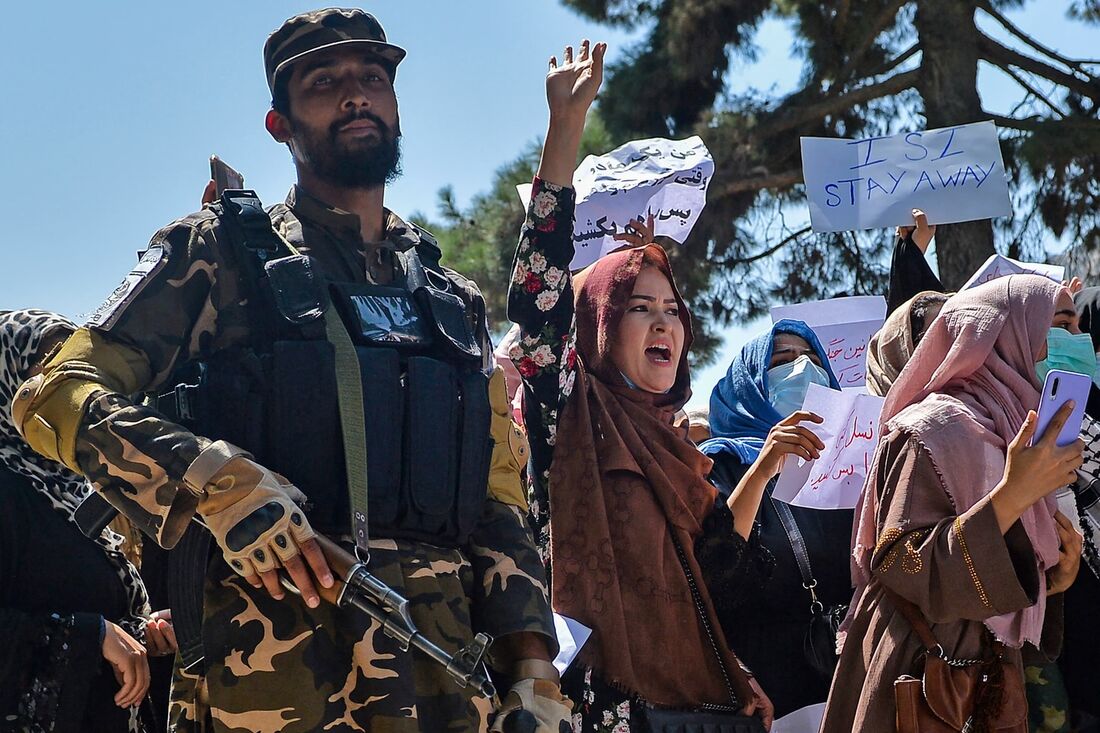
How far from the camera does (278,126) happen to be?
3381 millimetres

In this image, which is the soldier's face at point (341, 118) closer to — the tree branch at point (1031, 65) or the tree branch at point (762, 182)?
the tree branch at point (762, 182)

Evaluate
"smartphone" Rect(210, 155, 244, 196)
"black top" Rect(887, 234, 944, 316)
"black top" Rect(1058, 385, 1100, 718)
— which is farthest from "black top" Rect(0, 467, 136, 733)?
"black top" Rect(887, 234, 944, 316)

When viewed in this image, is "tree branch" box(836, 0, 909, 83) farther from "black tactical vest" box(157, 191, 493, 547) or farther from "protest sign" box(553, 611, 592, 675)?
"black tactical vest" box(157, 191, 493, 547)

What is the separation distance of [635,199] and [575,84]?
150 centimetres

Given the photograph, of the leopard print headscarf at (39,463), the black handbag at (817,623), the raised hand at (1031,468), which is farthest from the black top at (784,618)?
the leopard print headscarf at (39,463)

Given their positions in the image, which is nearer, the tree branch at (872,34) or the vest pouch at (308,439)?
the vest pouch at (308,439)

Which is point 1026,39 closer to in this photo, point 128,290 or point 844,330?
point 844,330

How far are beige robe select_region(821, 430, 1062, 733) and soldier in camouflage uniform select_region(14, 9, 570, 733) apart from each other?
1035 mm

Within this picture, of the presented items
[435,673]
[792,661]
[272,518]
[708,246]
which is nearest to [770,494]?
[792,661]

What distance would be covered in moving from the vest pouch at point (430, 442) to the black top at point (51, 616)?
1350 mm

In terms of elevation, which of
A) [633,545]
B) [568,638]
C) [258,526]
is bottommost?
[568,638]

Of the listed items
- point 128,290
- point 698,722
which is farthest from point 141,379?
point 698,722

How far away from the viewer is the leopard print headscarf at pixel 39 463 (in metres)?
4.07

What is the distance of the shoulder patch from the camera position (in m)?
2.87
